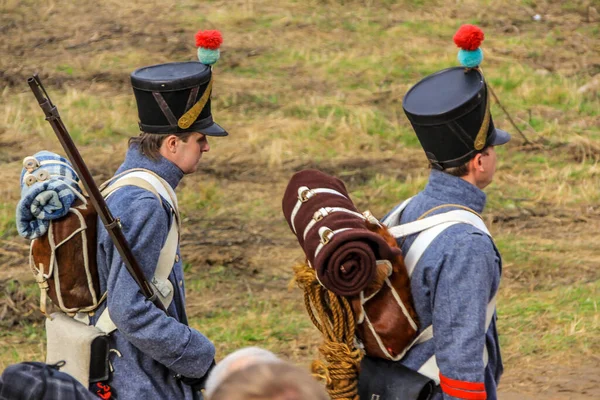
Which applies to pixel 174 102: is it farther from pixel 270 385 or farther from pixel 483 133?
pixel 270 385

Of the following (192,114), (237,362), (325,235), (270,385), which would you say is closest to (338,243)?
(325,235)

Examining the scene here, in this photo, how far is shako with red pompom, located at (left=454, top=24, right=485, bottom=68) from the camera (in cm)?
357

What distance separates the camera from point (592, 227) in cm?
912

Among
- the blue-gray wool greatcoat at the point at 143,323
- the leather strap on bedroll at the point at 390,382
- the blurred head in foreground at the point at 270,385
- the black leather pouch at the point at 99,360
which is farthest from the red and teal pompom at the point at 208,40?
the blurred head in foreground at the point at 270,385

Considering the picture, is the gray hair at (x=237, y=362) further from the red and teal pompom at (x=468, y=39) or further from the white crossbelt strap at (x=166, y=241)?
the red and teal pompom at (x=468, y=39)

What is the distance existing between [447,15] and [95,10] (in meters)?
5.32

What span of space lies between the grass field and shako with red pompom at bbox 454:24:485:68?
3.12 metres

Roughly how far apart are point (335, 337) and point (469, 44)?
115 cm

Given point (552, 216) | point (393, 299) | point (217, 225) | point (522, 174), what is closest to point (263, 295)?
point (217, 225)

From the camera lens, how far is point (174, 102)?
3.86 m

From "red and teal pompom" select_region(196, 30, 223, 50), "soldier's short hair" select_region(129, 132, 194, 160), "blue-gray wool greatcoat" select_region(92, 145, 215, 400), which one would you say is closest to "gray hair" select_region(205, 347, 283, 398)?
"blue-gray wool greatcoat" select_region(92, 145, 215, 400)

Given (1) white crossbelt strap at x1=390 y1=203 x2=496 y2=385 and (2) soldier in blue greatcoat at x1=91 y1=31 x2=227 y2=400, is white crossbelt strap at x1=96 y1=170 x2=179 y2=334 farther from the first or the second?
(1) white crossbelt strap at x1=390 y1=203 x2=496 y2=385

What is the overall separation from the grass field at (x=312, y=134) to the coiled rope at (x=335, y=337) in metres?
2.89

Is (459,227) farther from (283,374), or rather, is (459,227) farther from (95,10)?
(95,10)
